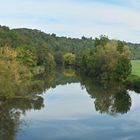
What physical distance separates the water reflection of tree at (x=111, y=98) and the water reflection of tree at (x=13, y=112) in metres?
7.93

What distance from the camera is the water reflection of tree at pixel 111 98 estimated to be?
5164 cm

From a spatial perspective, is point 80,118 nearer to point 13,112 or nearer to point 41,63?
point 13,112

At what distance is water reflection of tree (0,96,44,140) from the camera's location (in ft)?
121

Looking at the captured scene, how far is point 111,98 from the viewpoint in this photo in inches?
2355

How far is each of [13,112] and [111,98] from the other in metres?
17.9

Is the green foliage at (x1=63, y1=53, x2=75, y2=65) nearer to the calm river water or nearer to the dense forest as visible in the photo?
the dense forest

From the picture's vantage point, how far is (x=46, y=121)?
4406 cm

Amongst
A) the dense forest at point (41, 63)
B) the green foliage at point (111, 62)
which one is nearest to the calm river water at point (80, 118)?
the dense forest at point (41, 63)

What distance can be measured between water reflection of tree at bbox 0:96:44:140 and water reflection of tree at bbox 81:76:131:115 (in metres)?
7.93

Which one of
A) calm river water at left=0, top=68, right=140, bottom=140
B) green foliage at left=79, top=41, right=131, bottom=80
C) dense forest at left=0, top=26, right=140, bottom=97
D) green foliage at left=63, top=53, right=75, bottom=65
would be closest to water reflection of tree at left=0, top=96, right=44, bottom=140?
calm river water at left=0, top=68, right=140, bottom=140

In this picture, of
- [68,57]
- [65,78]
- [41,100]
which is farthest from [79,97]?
[68,57]

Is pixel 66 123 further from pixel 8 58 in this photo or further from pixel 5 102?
pixel 8 58

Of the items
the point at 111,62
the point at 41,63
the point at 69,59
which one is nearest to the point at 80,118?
the point at 111,62

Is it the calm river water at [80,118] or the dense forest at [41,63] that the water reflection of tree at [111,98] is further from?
the dense forest at [41,63]
